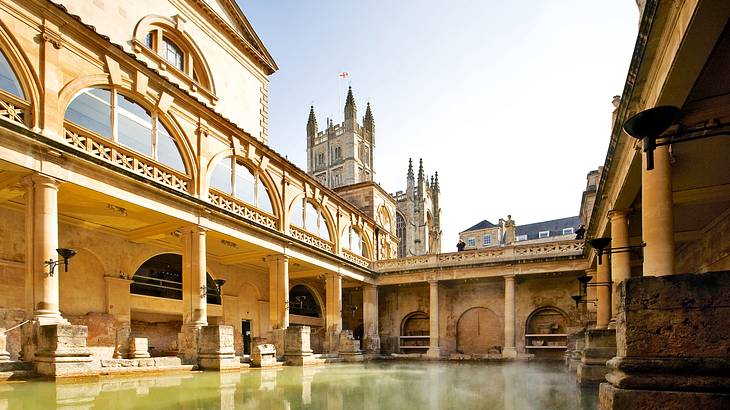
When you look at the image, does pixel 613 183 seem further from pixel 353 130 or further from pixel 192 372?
pixel 353 130

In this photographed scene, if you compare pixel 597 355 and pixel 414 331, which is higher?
pixel 597 355

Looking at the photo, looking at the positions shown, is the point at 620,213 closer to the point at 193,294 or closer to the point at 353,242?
the point at 193,294

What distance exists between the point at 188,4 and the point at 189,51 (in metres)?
1.93

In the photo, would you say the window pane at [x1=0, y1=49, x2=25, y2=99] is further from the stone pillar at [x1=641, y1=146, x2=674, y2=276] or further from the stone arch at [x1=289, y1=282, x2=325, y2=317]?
the stone arch at [x1=289, y1=282, x2=325, y2=317]

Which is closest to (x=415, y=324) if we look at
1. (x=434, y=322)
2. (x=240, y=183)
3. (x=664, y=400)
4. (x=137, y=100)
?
(x=434, y=322)

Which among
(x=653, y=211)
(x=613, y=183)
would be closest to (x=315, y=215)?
(x=613, y=183)

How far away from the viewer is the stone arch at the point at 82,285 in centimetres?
1587

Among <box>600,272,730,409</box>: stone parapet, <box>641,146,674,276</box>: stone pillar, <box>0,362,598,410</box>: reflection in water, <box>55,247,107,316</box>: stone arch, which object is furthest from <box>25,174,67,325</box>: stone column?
<box>641,146,674,276</box>: stone pillar

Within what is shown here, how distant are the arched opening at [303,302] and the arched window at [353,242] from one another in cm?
404

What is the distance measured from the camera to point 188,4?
19.8 m

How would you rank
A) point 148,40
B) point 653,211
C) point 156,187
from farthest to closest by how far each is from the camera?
point 148,40 → point 156,187 → point 653,211

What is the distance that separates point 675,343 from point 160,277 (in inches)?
785

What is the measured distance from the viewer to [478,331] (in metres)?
28.8

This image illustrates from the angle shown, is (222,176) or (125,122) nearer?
(125,122)
